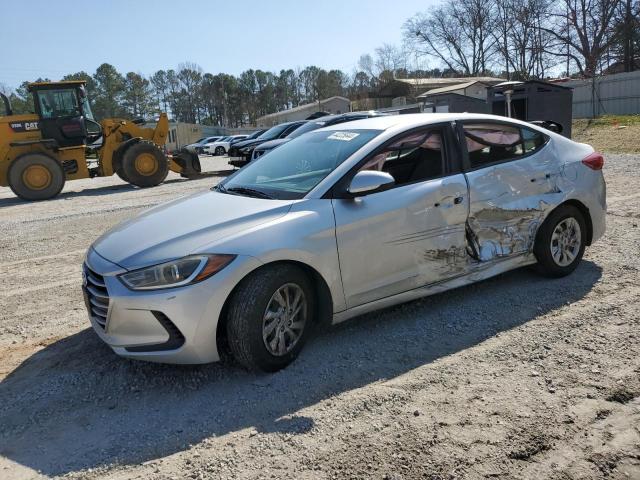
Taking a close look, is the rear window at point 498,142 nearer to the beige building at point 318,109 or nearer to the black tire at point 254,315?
the black tire at point 254,315

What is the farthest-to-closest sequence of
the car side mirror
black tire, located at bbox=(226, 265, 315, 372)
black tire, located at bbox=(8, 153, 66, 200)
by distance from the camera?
black tire, located at bbox=(8, 153, 66, 200), the car side mirror, black tire, located at bbox=(226, 265, 315, 372)

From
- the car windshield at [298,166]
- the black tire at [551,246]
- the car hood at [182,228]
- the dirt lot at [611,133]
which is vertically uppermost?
the car windshield at [298,166]

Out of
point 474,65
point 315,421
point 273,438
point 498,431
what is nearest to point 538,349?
point 498,431

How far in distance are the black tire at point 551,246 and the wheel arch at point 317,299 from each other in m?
2.20

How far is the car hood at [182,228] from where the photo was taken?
337 cm

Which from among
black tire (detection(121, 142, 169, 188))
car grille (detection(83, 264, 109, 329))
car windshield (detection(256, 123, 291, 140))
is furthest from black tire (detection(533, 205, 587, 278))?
car windshield (detection(256, 123, 291, 140))

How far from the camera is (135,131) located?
671 inches

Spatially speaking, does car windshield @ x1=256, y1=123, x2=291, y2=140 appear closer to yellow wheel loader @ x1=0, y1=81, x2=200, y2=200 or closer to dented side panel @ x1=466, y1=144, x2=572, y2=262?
yellow wheel loader @ x1=0, y1=81, x2=200, y2=200

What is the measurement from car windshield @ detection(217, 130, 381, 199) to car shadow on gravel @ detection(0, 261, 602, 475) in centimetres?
115

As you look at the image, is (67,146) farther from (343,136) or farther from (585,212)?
(585,212)

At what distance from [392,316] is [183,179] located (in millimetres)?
15315

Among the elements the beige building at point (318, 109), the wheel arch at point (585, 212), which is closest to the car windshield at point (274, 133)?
the wheel arch at point (585, 212)

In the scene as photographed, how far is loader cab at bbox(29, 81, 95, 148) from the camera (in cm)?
1543

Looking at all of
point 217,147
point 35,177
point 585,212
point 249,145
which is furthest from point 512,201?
point 217,147
